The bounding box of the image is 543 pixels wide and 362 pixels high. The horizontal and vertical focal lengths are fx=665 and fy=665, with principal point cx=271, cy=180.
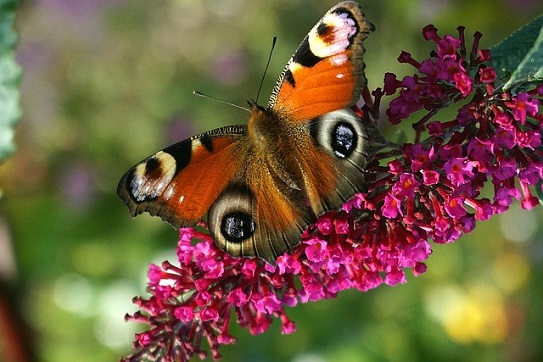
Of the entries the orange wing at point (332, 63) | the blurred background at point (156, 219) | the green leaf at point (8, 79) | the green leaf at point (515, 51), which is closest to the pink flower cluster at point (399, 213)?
the green leaf at point (515, 51)

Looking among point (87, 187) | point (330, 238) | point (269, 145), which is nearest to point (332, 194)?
point (330, 238)

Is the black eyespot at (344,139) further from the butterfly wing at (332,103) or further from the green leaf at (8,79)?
the green leaf at (8,79)

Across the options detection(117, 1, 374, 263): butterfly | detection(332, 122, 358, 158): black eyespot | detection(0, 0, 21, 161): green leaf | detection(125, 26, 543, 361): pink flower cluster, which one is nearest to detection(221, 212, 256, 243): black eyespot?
detection(117, 1, 374, 263): butterfly

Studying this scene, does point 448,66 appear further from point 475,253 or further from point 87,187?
point 87,187

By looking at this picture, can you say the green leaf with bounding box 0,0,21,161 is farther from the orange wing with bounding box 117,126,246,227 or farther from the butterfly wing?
the butterfly wing

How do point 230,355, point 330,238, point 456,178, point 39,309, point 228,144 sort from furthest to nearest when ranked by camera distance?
point 39,309 < point 230,355 < point 228,144 < point 330,238 < point 456,178

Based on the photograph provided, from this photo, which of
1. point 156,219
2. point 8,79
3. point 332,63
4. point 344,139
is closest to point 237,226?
point 344,139
